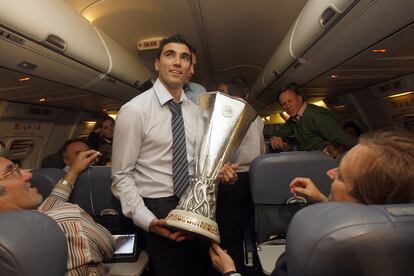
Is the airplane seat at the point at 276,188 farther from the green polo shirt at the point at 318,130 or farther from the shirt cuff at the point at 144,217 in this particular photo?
the green polo shirt at the point at 318,130

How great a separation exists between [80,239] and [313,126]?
9.12 feet

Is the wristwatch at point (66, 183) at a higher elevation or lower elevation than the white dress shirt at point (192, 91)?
lower

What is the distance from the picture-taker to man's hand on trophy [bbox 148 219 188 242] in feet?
4.78

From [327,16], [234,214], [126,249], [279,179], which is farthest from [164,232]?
[327,16]

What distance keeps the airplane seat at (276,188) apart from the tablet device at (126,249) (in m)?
0.88

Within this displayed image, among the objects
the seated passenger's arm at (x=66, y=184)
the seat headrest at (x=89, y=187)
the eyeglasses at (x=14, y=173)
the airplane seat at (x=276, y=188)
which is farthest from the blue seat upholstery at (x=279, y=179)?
the eyeglasses at (x=14, y=173)

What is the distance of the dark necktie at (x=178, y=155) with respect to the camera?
164 cm

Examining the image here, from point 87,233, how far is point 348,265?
4.21ft

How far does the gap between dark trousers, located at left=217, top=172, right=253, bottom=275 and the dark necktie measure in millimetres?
825

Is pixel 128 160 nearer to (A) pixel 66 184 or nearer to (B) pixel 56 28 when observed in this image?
(A) pixel 66 184

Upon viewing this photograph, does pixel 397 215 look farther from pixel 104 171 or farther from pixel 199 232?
pixel 104 171

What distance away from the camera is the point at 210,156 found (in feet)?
4.75

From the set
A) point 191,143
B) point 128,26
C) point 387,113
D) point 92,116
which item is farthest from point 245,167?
point 92,116

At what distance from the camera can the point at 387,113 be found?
4.71m
